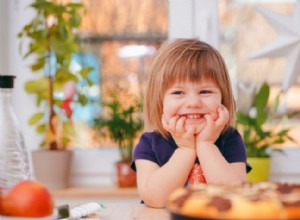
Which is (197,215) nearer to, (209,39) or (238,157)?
(238,157)

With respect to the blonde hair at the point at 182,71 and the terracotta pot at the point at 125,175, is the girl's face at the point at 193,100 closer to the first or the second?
the blonde hair at the point at 182,71

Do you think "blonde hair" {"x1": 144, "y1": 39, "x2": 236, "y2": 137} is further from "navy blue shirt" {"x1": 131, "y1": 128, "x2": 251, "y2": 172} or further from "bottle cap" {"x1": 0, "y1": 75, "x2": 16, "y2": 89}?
"bottle cap" {"x1": 0, "y1": 75, "x2": 16, "y2": 89}

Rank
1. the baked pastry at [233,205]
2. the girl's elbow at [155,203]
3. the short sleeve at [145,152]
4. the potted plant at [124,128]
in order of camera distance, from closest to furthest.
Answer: the baked pastry at [233,205], the girl's elbow at [155,203], the short sleeve at [145,152], the potted plant at [124,128]

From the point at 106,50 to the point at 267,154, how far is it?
85 cm

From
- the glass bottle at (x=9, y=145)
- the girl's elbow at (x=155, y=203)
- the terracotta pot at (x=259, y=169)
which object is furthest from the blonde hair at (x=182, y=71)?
the terracotta pot at (x=259, y=169)

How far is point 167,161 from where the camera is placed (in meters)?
1.28

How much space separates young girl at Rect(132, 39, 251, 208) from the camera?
115cm

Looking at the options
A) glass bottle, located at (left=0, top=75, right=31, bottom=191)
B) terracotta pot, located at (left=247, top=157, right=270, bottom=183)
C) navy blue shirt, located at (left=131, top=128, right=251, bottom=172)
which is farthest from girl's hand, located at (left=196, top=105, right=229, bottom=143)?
terracotta pot, located at (left=247, top=157, right=270, bottom=183)

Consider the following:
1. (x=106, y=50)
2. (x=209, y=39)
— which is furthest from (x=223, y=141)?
(x=106, y=50)

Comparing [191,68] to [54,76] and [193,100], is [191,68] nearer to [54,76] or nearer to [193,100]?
[193,100]

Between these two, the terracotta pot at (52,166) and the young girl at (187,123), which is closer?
the young girl at (187,123)

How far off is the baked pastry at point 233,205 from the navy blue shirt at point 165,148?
0.64 m

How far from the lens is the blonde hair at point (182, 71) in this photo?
3.94 ft

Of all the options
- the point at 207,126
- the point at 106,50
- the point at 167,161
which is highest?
the point at 106,50
